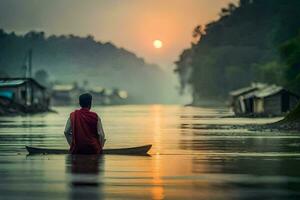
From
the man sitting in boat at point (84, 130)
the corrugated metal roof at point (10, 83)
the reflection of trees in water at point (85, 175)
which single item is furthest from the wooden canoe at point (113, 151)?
the corrugated metal roof at point (10, 83)

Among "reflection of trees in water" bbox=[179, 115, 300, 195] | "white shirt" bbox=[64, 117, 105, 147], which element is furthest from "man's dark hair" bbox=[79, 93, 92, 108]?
"reflection of trees in water" bbox=[179, 115, 300, 195]

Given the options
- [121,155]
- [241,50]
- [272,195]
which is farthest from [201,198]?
[241,50]

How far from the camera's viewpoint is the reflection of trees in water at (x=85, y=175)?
1345cm

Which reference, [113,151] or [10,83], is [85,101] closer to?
[113,151]

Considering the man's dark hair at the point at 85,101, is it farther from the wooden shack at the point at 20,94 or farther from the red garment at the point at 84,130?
the wooden shack at the point at 20,94

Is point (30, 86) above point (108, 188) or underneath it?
above

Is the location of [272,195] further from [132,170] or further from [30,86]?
[30,86]

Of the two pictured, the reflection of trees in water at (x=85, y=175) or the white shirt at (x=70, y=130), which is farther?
the white shirt at (x=70, y=130)

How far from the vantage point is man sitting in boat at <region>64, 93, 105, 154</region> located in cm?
2052

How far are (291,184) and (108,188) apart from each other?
295 cm

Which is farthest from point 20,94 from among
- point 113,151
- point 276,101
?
point 113,151

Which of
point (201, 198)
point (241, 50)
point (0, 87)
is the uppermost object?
point (241, 50)

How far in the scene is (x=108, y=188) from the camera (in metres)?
14.1

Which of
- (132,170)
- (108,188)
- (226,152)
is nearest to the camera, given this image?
(108,188)
